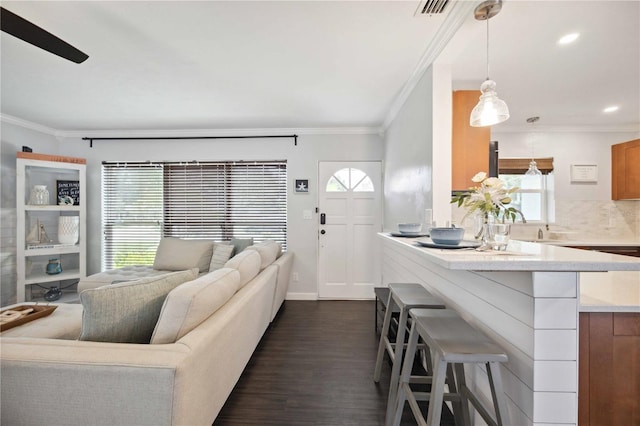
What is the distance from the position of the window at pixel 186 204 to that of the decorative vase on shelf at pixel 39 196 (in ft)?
2.08

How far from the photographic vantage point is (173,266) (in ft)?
11.0

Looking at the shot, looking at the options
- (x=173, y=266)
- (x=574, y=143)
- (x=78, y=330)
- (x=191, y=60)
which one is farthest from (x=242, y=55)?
(x=574, y=143)

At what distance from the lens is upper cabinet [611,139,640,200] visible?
10.9 feet

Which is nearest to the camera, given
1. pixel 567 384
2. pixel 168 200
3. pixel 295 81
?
pixel 567 384

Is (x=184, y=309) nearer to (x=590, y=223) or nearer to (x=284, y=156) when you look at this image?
(x=284, y=156)

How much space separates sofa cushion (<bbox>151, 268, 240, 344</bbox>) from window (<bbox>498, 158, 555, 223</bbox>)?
4.10 metres

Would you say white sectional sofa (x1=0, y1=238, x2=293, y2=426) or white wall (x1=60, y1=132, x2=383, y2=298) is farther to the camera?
white wall (x1=60, y1=132, x2=383, y2=298)

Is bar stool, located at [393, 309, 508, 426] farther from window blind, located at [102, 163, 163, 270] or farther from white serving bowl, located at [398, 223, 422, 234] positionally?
window blind, located at [102, 163, 163, 270]

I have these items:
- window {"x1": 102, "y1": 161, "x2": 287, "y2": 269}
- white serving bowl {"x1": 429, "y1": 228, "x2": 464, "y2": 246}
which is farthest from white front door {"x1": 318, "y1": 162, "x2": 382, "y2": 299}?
white serving bowl {"x1": 429, "y1": 228, "x2": 464, "y2": 246}

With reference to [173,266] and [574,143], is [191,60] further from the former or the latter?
[574,143]

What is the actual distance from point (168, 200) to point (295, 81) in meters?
2.78

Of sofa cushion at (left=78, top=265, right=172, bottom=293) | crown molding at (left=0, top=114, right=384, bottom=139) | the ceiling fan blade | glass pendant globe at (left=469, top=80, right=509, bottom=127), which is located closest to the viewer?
the ceiling fan blade

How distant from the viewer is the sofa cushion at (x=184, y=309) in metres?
1.22

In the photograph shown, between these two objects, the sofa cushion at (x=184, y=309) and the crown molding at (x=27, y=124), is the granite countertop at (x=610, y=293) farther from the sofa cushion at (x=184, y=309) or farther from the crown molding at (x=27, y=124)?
the crown molding at (x=27, y=124)
